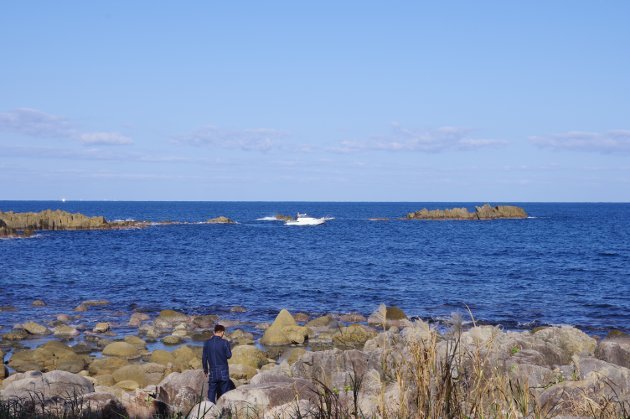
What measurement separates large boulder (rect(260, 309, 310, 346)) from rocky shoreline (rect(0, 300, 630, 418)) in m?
0.04

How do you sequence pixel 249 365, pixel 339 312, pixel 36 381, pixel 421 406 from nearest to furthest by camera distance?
pixel 421 406
pixel 36 381
pixel 249 365
pixel 339 312

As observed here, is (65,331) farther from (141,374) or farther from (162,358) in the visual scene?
(141,374)

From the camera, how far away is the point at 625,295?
112ft

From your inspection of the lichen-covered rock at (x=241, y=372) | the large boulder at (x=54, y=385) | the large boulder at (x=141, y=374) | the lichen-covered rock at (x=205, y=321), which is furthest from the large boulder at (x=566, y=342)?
the lichen-covered rock at (x=205, y=321)

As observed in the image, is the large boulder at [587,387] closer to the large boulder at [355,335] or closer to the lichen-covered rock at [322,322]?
the large boulder at [355,335]

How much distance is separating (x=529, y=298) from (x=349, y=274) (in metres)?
12.7

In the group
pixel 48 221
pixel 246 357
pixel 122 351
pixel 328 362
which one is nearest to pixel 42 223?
pixel 48 221

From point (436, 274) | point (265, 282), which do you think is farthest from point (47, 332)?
point (436, 274)

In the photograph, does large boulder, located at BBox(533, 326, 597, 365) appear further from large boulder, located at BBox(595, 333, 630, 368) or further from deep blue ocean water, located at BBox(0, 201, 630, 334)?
deep blue ocean water, located at BBox(0, 201, 630, 334)

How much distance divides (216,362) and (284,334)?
10036 millimetres

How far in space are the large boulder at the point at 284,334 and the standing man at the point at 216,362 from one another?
31.5 feet

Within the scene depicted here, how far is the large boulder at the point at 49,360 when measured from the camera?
62.9 ft

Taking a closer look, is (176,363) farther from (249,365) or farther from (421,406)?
(421,406)

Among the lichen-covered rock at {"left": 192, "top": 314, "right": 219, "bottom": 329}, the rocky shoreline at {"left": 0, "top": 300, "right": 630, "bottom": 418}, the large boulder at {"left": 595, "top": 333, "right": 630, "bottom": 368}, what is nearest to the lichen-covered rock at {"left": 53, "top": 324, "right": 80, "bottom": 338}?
the rocky shoreline at {"left": 0, "top": 300, "right": 630, "bottom": 418}
